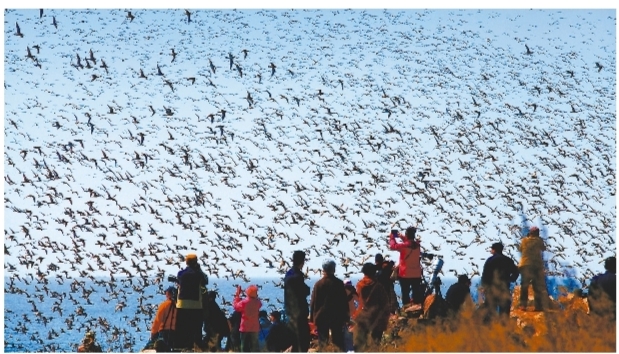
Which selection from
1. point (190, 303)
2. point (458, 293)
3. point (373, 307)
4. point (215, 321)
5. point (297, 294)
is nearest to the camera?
point (297, 294)

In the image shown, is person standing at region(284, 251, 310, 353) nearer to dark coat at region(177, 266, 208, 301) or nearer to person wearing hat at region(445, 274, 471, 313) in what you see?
dark coat at region(177, 266, 208, 301)

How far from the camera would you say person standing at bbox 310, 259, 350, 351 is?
14.6 meters

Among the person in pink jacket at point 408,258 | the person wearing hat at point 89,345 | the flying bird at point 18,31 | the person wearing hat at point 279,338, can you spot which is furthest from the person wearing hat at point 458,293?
the flying bird at point 18,31

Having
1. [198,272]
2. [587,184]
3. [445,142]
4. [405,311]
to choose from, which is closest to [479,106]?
[445,142]

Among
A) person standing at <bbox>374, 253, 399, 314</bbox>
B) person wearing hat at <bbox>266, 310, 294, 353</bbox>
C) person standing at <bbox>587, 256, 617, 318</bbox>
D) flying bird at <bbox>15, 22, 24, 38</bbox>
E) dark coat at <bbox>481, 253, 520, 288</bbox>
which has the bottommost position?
person wearing hat at <bbox>266, 310, 294, 353</bbox>

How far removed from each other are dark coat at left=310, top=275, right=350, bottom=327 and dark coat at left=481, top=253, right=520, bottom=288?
2.56 metres

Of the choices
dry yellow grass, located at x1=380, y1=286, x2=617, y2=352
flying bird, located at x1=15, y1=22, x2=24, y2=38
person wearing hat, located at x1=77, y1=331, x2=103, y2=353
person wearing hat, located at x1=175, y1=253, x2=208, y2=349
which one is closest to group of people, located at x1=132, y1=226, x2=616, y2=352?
person wearing hat, located at x1=175, y1=253, x2=208, y2=349

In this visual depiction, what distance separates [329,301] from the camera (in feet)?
47.9

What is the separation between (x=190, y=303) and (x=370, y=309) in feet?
8.23

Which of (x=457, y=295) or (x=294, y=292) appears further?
(x=457, y=295)

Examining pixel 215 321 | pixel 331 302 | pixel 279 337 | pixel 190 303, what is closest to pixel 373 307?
pixel 331 302

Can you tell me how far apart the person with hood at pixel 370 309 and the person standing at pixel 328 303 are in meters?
0.26

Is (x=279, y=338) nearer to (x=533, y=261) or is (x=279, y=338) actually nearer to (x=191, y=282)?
(x=191, y=282)

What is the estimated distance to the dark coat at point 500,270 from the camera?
53.4 feet
